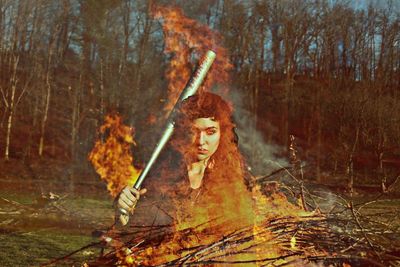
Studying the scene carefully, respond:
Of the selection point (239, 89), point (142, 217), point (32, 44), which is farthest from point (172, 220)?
point (32, 44)

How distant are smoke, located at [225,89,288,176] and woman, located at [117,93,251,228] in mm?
15775

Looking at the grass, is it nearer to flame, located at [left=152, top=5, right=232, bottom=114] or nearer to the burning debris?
the burning debris

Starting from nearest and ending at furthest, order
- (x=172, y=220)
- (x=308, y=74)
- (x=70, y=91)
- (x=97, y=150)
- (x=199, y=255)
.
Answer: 1. (x=199, y=255)
2. (x=172, y=220)
3. (x=97, y=150)
4. (x=70, y=91)
5. (x=308, y=74)

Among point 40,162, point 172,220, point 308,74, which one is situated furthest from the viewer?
point 308,74

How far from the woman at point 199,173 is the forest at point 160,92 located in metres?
11.9

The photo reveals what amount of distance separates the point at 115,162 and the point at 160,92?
18.3 meters

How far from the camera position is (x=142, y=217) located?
3.52 meters

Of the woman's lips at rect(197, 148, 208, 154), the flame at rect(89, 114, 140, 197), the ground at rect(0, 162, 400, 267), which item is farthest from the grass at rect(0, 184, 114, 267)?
the woman's lips at rect(197, 148, 208, 154)

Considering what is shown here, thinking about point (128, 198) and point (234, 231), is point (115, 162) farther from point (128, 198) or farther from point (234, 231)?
point (234, 231)

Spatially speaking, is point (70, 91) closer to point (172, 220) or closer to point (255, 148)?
point (255, 148)

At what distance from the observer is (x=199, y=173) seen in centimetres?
369

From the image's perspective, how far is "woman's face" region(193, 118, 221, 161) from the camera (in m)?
Answer: 3.59

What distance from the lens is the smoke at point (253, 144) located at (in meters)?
21.1

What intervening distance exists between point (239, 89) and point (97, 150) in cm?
2417
